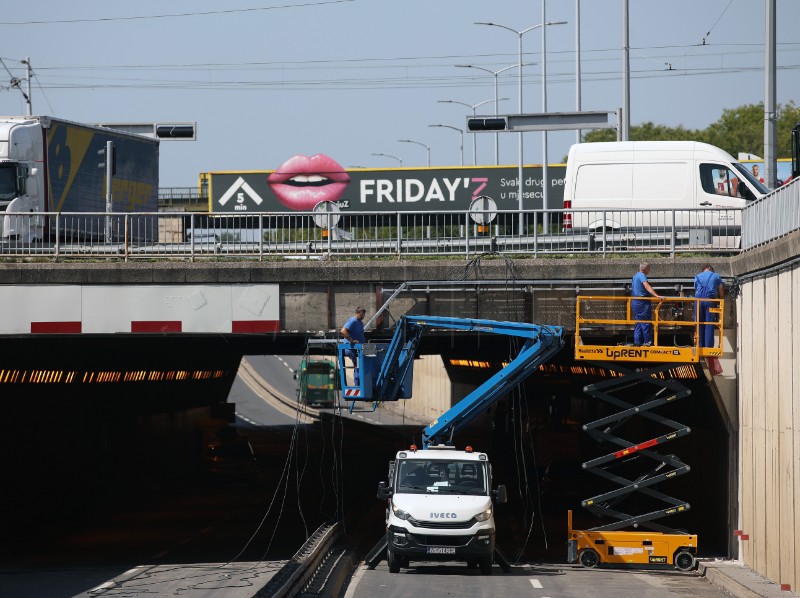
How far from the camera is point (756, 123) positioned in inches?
5374

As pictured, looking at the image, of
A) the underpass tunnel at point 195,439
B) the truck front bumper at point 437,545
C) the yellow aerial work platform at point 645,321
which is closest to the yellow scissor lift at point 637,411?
the yellow aerial work platform at point 645,321

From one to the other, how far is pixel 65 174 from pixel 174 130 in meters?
3.43

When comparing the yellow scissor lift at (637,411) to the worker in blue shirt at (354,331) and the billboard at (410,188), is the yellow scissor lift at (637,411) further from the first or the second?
the billboard at (410,188)

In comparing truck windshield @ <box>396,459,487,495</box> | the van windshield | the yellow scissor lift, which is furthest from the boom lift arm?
the van windshield

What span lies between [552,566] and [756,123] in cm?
11775

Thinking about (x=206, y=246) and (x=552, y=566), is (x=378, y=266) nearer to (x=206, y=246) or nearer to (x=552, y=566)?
(x=206, y=246)

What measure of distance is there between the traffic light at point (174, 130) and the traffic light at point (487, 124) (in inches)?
307

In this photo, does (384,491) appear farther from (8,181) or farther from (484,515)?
(8,181)

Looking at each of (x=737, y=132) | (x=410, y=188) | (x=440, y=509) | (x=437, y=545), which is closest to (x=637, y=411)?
(x=440, y=509)

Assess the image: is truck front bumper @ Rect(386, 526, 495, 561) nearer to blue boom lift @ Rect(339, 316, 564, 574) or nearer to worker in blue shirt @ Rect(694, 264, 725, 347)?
blue boom lift @ Rect(339, 316, 564, 574)

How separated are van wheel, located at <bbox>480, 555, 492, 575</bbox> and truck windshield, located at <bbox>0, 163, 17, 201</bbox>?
17.1 meters

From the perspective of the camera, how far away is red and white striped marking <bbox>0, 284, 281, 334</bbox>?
2698 cm

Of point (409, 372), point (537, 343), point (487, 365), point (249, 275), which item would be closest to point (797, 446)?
point (537, 343)

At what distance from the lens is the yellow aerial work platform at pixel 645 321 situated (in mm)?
25562
